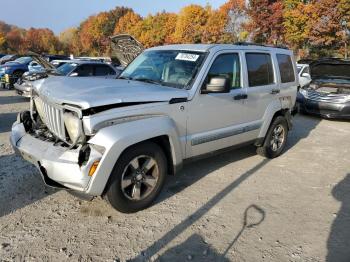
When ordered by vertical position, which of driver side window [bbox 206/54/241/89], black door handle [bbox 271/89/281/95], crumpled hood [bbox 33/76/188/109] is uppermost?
driver side window [bbox 206/54/241/89]

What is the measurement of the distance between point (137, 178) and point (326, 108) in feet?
26.0

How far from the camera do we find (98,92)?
12.6 ft

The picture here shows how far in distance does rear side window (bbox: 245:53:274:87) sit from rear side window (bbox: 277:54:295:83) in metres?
0.37

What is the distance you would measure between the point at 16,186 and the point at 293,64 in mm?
5201

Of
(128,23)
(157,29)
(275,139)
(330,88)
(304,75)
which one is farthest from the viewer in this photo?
(128,23)

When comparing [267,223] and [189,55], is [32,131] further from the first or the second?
[267,223]

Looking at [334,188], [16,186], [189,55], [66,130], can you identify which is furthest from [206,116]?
[16,186]

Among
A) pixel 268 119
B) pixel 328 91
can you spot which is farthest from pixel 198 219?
pixel 328 91

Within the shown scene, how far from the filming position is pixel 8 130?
302 inches

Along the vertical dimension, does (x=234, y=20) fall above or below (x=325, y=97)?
above

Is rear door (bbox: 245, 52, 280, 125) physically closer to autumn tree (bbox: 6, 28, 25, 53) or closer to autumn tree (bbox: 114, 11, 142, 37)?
autumn tree (bbox: 114, 11, 142, 37)

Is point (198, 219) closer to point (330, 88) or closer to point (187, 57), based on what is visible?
point (187, 57)

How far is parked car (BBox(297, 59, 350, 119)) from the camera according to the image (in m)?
10.0

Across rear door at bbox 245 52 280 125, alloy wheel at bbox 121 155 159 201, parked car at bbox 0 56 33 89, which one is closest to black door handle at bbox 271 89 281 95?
rear door at bbox 245 52 280 125
